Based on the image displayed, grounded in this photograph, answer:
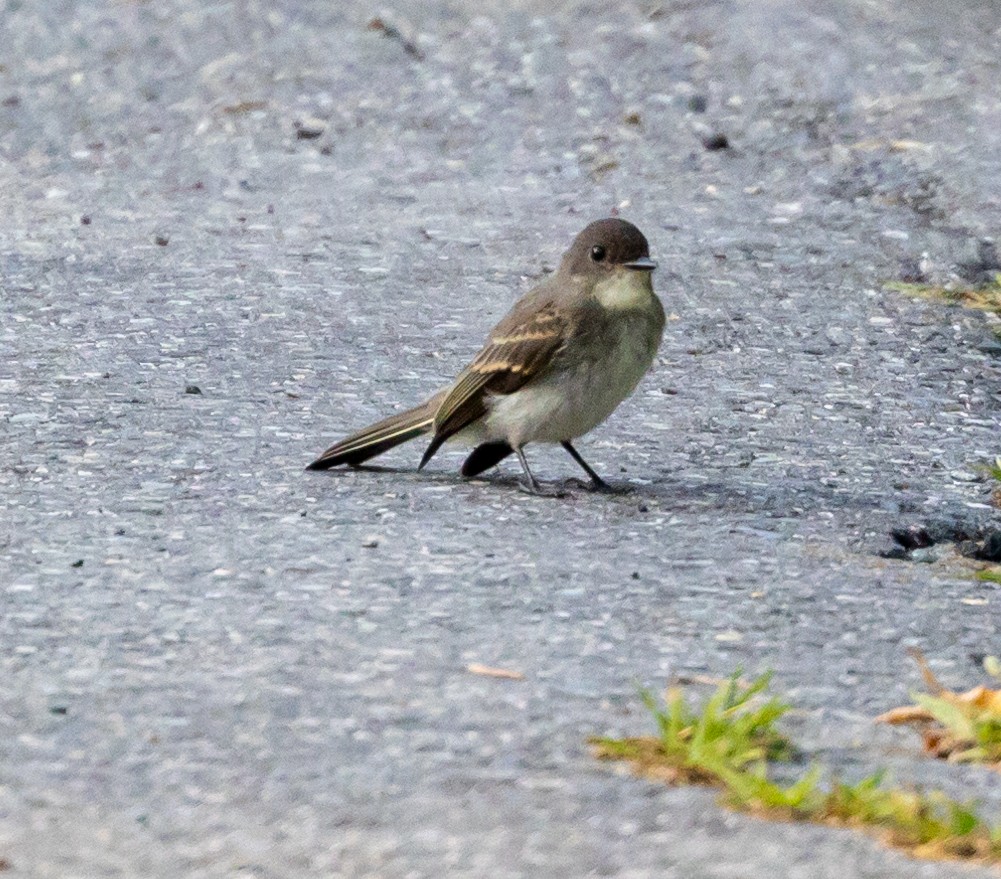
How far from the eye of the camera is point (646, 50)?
12.2m

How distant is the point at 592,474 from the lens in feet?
22.7

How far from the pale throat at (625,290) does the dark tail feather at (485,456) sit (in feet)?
2.03

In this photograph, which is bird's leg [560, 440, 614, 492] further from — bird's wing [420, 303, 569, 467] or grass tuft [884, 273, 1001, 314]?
grass tuft [884, 273, 1001, 314]

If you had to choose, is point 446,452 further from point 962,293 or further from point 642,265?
point 962,293

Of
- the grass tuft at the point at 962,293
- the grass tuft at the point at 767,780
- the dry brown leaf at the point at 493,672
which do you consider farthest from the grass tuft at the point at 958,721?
the grass tuft at the point at 962,293

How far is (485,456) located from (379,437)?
37cm

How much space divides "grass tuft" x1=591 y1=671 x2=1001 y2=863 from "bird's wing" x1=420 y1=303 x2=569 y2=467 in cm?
210

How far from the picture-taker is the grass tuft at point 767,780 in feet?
13.3

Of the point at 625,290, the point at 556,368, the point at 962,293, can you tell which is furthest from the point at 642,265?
the point at 962,293

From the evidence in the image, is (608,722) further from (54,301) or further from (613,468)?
(54,301)

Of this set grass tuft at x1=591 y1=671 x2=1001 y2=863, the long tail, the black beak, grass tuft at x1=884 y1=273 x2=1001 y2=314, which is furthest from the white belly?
grass tuft at x1=884 y1=273 x2=1001 y2=314

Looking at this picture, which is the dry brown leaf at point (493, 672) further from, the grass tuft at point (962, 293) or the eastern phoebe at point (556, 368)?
the grass tuft at point (962, 293)

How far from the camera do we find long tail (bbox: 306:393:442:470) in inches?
273

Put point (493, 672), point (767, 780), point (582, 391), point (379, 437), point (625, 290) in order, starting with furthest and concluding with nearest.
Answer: point (379, 437) < point (625, 290) < point (582, 391) < point (493, 672) < point (767, 780)
